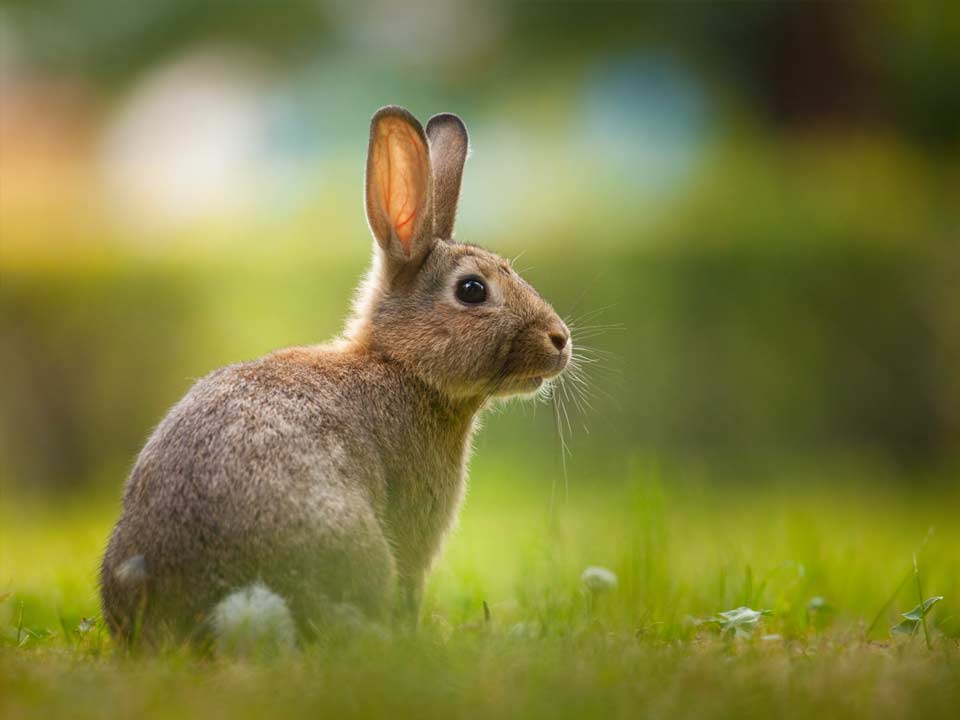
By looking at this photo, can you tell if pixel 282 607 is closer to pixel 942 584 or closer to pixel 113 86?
pixel 942 584

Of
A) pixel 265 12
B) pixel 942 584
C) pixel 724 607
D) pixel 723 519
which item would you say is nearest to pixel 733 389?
pixel 723 519

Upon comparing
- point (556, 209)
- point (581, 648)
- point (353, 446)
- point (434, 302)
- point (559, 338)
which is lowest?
point (581, 648)

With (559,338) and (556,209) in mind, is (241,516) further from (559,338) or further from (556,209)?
(556,209)

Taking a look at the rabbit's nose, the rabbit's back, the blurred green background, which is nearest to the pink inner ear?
the rabbit's nose

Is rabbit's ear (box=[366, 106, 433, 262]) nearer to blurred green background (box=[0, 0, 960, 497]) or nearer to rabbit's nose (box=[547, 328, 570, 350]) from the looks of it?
rabbit's nose (box=[547, 328, 570, 350])

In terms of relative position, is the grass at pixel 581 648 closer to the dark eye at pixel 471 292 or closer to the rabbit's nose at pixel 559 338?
the rabbit's nose at pixel 559 338

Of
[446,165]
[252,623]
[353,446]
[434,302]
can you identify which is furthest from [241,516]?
[446,165]

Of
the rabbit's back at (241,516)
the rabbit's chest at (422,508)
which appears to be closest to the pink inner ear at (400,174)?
the rabbit's chest at (422,508)
